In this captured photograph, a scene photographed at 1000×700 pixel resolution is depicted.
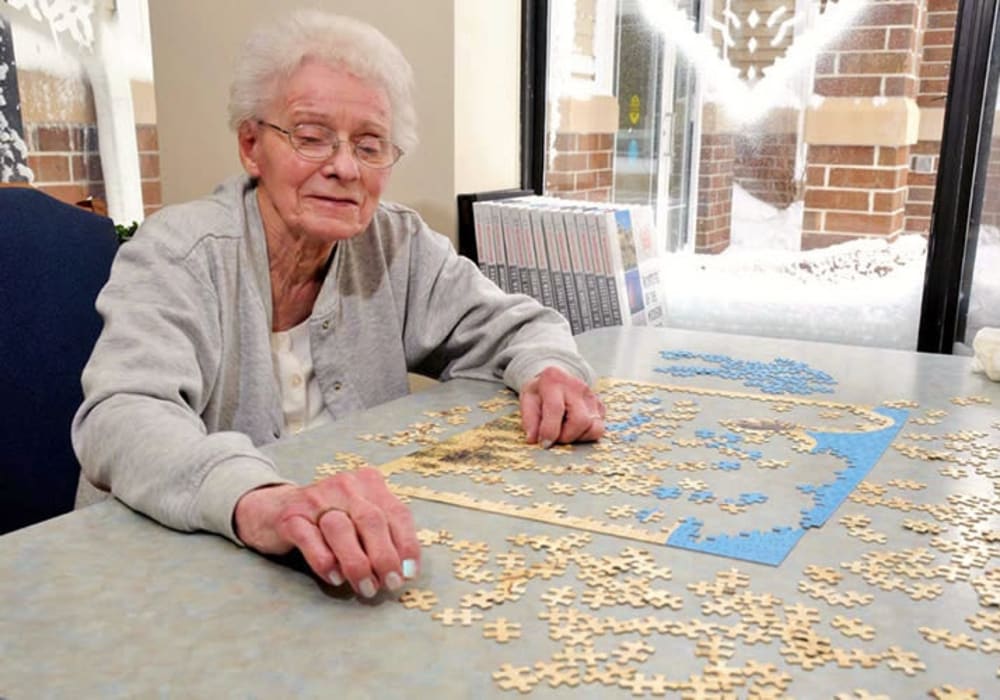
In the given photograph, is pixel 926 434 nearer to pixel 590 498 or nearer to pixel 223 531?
pixel 590 498

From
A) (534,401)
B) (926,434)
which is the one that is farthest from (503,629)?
(926,434)

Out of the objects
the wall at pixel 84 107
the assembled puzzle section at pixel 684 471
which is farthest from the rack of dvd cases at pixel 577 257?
the wall at pixel 84 107

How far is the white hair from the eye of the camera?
5.27 feet

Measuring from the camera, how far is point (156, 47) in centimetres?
318

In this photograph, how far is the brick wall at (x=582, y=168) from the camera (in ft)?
10.1

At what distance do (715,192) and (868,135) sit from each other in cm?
46

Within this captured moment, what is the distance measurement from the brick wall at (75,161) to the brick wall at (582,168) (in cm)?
155

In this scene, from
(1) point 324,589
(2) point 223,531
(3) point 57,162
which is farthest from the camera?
(3) point 57,162

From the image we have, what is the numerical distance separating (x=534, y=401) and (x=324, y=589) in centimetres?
61

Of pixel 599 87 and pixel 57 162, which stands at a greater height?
pixel 599 87

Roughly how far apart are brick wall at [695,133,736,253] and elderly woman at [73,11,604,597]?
1.20 metres

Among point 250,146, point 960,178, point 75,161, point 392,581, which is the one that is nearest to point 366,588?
point 392,581

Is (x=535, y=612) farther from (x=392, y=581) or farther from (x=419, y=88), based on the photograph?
(x=419, y=88)

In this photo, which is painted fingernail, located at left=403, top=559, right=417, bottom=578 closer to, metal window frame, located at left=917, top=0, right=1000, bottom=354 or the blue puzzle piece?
the blue puzzle piece
